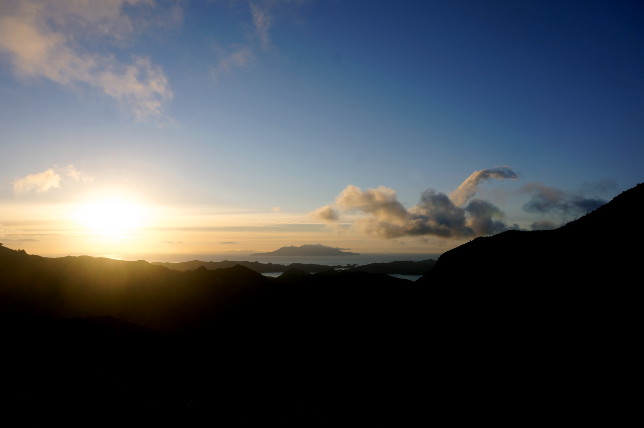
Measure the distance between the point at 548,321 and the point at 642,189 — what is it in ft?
51.2

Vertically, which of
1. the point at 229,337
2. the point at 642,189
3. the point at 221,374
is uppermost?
the point at 642,189

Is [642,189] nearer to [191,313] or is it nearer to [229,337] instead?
[229,337]

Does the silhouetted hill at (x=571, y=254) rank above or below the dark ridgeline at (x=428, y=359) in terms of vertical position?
above

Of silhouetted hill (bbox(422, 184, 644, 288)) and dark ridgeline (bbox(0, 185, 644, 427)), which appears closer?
dark ridgeline (bbox(0, 185, 644, 427))

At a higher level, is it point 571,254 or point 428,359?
point 571,254

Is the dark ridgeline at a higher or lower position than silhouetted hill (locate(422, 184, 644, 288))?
lower

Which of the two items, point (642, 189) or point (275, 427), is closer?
point (275, 427)

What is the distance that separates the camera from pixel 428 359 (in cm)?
2903

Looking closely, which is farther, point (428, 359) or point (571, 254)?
point (428, 359)

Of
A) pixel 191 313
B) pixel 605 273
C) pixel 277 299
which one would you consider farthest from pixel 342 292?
pixel 605 273

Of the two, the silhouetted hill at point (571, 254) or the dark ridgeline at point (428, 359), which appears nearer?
the dark ridgeline at point (428, 359)

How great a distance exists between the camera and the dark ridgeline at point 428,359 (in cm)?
1923

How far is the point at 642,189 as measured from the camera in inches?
1152

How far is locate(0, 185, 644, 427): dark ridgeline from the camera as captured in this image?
1923cm
